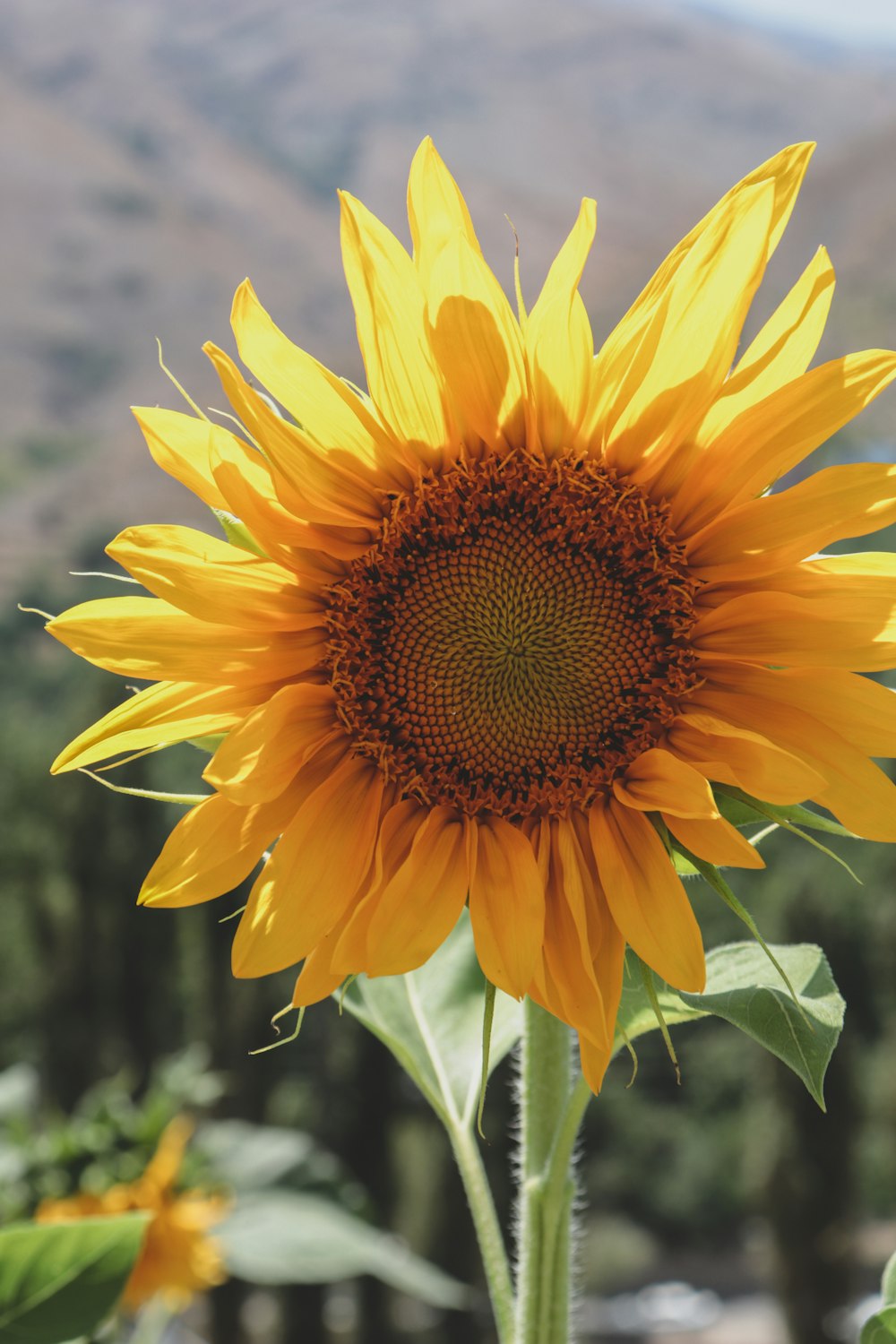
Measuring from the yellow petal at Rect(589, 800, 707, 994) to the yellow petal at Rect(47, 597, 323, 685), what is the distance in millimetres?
332

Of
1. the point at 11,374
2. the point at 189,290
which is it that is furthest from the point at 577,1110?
the point at 189,290

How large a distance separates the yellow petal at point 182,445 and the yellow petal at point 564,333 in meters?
0.27

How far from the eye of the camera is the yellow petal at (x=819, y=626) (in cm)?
98

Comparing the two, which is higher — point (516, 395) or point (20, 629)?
point (20, 629)

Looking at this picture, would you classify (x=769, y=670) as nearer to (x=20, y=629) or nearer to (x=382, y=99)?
(x=20, y=629)

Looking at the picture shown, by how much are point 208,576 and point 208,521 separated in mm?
48809

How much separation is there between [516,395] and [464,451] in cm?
7

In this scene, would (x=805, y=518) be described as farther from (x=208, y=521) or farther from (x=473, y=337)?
(x=208, y=521)

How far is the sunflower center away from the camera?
1116 mm

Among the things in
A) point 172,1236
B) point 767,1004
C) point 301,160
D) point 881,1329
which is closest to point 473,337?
point 767,1004

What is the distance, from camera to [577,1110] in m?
1.07

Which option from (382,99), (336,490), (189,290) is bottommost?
(336,490)

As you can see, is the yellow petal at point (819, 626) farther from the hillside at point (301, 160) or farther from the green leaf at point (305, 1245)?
the hillside at point (301, 160)

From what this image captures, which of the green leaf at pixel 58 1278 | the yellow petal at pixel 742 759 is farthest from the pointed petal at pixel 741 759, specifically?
the green leaf at pixel 58 1278
